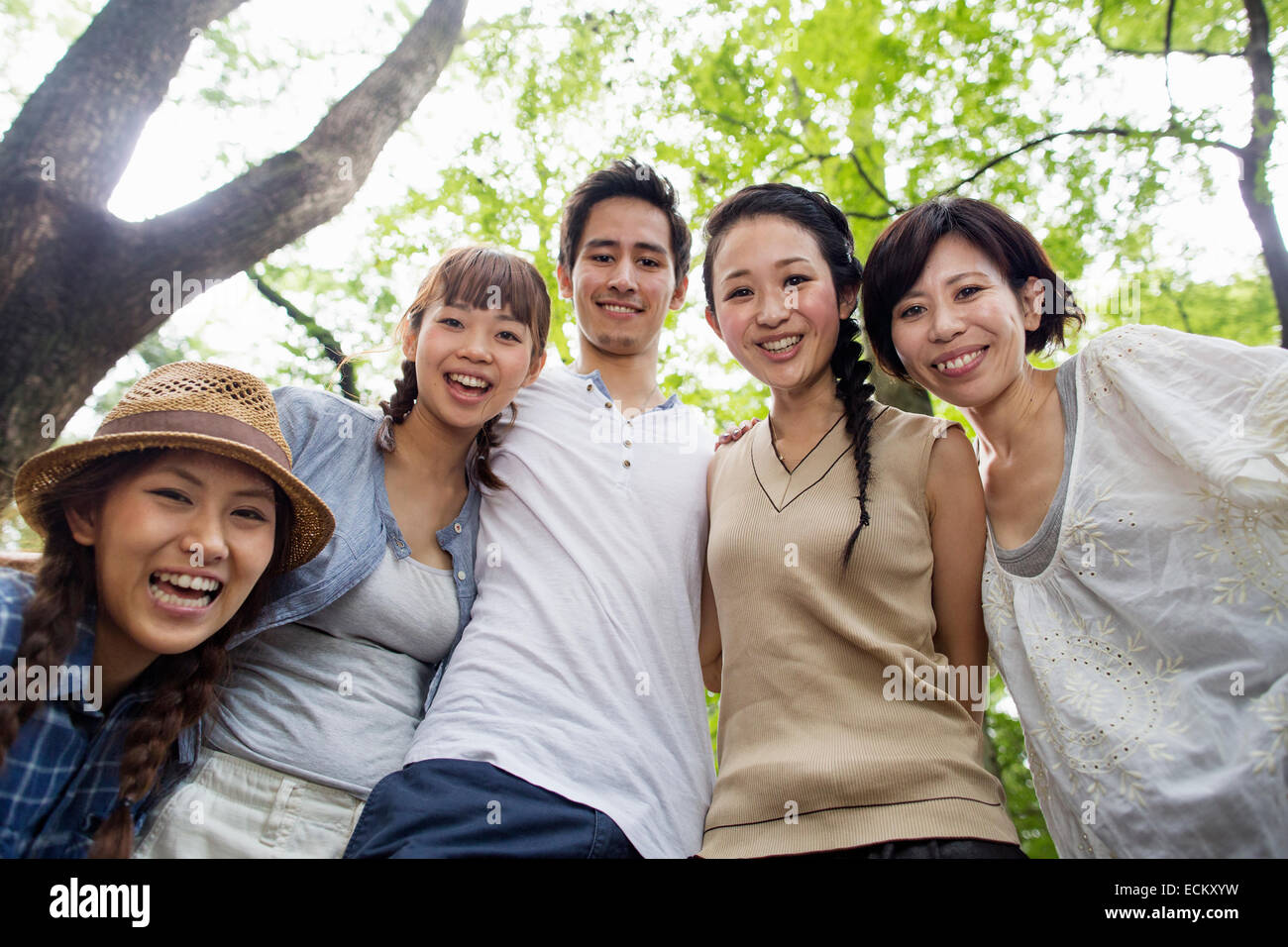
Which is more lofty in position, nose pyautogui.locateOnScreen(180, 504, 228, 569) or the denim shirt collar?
the denim shirt collar

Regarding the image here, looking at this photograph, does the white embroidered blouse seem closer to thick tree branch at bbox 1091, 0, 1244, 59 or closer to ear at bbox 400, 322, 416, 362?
ear at bbox 400, 322, 416, 362

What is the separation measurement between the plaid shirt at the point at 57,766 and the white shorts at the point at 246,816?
4.3 inches

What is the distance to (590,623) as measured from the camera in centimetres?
246

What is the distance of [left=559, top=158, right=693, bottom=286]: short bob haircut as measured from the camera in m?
3.39

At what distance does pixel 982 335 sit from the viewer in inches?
94.3

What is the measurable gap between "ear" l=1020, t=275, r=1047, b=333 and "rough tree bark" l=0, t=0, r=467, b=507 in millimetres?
4111

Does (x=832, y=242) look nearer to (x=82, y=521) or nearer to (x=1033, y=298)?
(x=1033, y=298)

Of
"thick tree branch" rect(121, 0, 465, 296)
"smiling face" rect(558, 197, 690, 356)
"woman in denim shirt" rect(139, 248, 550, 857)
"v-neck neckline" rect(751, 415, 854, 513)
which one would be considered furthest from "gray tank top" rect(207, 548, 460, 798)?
"thick tree branch" rect(121, 0, 465, 296)

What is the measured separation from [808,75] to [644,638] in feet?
13.8

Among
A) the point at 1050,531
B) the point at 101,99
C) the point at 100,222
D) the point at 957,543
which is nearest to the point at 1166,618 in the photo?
the point at 1050,531

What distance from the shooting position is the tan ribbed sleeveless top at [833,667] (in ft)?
6.57

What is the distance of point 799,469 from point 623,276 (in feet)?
3.83

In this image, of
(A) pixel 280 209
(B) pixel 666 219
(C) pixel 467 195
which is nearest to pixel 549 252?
(C) pixel 467 195
